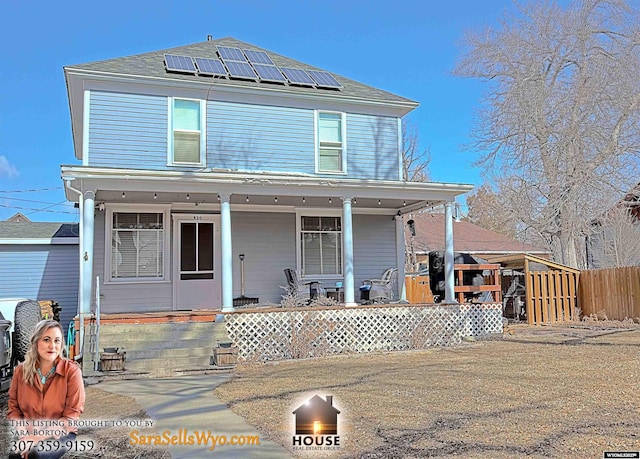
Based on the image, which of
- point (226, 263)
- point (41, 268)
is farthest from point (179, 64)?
point (41, 268)

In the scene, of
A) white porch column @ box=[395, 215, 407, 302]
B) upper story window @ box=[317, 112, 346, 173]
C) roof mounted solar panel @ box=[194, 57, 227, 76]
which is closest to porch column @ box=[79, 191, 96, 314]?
roof mounted solar panel @ box=[194, 57, 227, 76]

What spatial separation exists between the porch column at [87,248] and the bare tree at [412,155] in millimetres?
22275

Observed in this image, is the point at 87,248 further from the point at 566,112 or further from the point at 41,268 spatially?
the point at 566,112

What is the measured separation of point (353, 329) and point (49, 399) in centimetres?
829

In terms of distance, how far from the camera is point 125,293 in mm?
12203

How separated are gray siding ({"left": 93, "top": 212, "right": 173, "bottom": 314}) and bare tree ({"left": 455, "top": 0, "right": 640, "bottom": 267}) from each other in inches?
540

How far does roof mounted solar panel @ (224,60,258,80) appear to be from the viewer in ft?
43.9

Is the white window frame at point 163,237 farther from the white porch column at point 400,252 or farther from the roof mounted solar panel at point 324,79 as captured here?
the white porch column at point 400,252

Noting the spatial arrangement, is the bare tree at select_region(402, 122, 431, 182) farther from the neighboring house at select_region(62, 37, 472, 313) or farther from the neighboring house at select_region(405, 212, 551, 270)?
the neighboring house at select_region(62, 37, 472, 313)

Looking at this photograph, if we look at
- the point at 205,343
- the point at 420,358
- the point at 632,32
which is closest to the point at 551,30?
the point at 632,32

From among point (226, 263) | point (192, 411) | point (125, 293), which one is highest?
point (226, 263)

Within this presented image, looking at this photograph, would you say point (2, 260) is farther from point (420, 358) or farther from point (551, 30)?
point (551, 30)

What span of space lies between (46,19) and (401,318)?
54.9 ft

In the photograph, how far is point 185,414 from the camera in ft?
19.1
